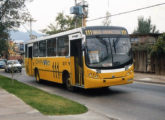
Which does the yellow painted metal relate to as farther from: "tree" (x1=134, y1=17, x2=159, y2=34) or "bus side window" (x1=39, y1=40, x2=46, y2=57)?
"tree" (x1=134, y1=17, x2=159, y2=34)

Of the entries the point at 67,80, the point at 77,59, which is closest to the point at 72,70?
the point at 77,59

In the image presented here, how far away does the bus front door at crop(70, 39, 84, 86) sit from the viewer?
1294 cm

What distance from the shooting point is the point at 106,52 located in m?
12.4

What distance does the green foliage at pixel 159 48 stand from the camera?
21.5 metres

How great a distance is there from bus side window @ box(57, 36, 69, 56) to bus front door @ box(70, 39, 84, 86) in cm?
61

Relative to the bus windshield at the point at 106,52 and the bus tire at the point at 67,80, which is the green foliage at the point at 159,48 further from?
the bus tire at the point at 67,80

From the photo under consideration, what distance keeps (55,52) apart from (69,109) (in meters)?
7.38

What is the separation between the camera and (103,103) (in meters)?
10.8

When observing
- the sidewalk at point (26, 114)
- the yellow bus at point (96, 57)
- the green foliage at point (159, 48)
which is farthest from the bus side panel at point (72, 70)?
the green foliage at point (159, 48)

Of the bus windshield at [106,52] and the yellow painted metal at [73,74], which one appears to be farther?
the bus windshield at [106,52]

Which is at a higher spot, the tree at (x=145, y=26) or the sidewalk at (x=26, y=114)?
the tree at (x=145, y=26)

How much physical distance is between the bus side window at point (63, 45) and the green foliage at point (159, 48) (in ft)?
31.1

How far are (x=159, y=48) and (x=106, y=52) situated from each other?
10685 mm

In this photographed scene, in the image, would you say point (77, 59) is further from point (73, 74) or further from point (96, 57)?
point (96, 57)
